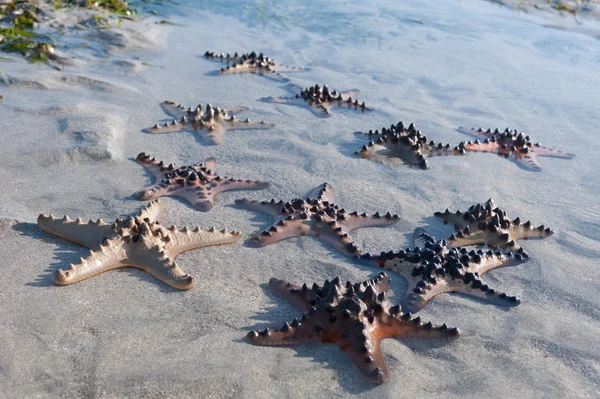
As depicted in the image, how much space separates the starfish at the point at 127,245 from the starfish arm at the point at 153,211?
197 mm

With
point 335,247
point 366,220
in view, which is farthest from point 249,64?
point 335,247

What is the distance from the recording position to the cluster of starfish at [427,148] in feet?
24.8

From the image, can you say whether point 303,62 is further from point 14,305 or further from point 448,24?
point 14,305

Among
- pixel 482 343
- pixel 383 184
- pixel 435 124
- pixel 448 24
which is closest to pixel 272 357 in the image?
pixel 482 343

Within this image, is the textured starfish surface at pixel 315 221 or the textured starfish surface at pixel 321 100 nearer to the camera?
the textured starfish surface at pixel 315 221

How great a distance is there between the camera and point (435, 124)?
29.2 feet

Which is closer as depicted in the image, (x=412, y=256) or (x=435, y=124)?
(x=412, y=256)

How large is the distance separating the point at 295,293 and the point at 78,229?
73.7 inches

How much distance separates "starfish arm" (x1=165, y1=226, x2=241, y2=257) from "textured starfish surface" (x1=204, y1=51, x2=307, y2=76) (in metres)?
5.55

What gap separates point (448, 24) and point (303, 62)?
15.5ft

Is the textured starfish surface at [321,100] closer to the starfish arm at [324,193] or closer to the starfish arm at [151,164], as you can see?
the starfish arm at [324,193]

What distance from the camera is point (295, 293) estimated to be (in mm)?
4602

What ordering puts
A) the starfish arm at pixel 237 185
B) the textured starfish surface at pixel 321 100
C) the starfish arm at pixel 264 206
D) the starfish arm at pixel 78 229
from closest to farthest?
the starfish arm at pixel 78 229 < the starfish arm at pixel 264 206 < the starfish arm at pixel 237 185 < the textured starfish surface at pixel 321 100

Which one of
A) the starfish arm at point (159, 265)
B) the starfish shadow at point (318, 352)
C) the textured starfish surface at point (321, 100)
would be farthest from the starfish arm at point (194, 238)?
the textured starfish surface at point (321, 100)
